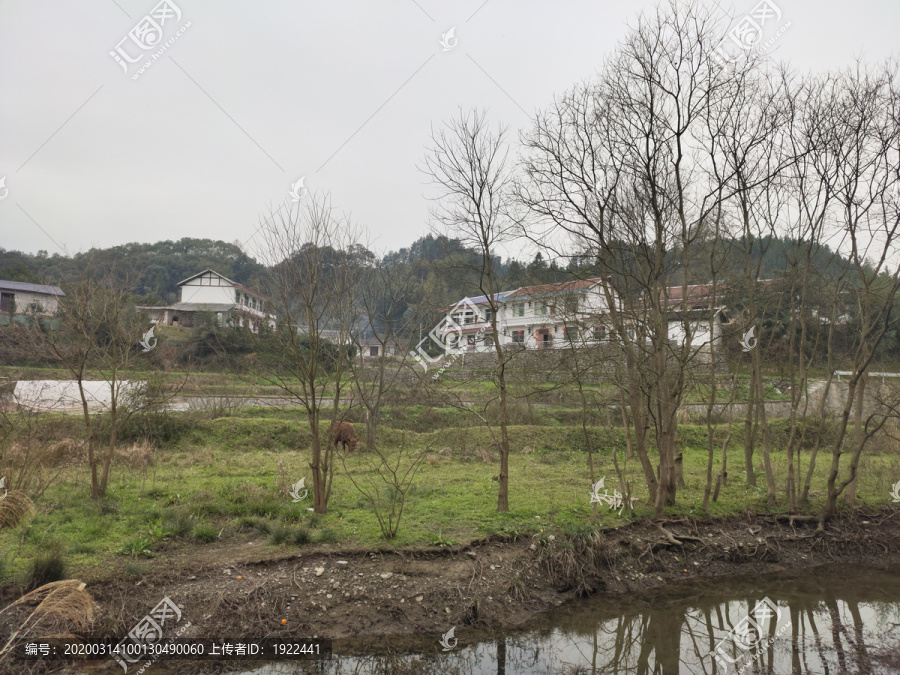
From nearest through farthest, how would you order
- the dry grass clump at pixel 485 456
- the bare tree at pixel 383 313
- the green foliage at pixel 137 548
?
the green foliage at pixel 137 548 → the bare tree at pixel 383 313 → the dry grass clump at pixel 485 456

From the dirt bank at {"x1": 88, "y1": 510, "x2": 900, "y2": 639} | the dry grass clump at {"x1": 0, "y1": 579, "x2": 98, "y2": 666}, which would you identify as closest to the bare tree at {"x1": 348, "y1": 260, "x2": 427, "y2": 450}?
the dirt bank at {"x1": 88, "y1": 510, "x2": 900, "y2": 639}

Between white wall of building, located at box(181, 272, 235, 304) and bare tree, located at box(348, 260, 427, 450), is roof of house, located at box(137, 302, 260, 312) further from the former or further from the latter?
bare tree, located at box(348, 260, 427, 450)

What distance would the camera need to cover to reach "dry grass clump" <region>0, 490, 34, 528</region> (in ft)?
22.3

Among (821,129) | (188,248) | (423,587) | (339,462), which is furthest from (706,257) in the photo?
(188,248)

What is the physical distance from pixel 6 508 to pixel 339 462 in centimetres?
710

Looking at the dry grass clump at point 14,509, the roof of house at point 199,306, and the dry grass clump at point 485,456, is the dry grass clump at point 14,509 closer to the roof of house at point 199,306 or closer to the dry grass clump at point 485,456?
the dry grass clump at point 485,456

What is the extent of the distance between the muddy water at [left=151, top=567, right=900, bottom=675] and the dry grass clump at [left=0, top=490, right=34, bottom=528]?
13.3ft

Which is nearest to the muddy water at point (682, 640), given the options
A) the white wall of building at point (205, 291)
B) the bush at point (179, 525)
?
the bush at point (179, 525)

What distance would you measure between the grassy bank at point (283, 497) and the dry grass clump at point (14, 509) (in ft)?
0.45

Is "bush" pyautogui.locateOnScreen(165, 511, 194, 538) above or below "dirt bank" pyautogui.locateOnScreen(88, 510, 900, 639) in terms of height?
above

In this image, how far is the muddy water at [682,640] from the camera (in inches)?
214

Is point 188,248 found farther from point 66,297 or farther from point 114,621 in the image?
point 114,621

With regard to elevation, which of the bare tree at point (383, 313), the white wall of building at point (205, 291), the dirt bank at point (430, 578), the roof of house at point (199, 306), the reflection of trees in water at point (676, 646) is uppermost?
the white wall of building at point (205, 291)

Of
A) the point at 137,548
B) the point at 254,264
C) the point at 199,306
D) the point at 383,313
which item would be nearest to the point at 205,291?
the point at 199,306
